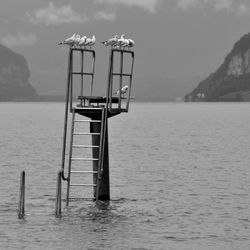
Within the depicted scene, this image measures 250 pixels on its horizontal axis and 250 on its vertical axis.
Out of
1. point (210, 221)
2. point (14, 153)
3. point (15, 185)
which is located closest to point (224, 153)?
point (14, 153)

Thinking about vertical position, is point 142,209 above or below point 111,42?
below

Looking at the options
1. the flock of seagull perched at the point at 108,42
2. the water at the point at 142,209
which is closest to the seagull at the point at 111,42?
the flock of seagull perched at the point at 108,42

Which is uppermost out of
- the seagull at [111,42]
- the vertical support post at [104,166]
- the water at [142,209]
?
the seagull at [111,42]

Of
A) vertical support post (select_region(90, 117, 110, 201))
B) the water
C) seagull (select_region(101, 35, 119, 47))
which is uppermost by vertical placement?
seagull (select_region(101, 35, 119, 47))

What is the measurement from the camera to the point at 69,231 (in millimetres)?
36500

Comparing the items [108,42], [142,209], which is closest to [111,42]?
[108,42]

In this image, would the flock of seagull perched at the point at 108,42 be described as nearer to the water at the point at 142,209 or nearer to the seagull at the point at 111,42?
the seagull at the point at 111,42

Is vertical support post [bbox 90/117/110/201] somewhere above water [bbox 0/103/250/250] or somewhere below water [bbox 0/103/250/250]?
above

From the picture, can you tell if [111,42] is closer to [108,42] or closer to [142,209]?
[108,42]

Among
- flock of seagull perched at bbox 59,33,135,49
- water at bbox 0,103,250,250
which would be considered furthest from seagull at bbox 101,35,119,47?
water at bbox 0,103,250,250

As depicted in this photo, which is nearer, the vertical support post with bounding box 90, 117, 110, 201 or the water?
the water

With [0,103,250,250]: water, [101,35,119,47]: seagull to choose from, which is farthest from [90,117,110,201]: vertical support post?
[101,35,119,47]: seagull

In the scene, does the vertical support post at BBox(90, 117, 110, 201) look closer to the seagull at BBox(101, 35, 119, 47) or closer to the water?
the water

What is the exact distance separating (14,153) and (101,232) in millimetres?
50103
